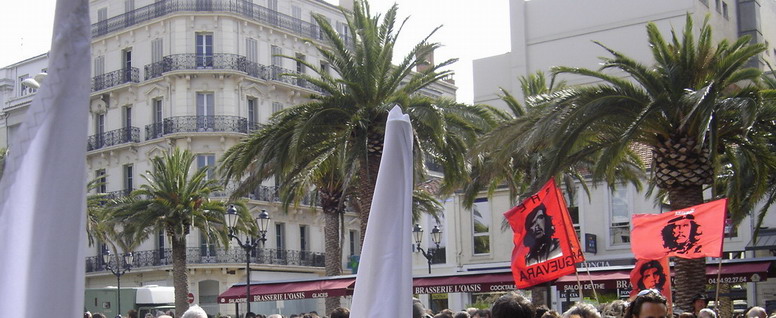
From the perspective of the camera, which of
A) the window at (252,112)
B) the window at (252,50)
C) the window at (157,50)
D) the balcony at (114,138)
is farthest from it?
the balcony at (114,138)

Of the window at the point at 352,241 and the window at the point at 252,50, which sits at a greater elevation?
the window at the point at 252,50

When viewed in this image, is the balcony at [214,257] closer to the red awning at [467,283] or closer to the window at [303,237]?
the window at [303,237]

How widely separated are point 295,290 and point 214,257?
2262 centimetres

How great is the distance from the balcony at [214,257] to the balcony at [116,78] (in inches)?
362

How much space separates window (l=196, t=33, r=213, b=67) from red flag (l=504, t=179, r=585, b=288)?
39.9 m

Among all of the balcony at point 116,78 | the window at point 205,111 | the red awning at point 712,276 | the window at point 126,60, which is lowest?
the red awning at point 712,276

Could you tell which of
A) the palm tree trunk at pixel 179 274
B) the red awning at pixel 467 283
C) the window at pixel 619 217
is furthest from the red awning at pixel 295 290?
the window at pixel 619 217

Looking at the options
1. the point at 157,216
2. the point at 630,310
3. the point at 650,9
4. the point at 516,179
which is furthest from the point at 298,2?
the point at 630,310

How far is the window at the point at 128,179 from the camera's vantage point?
53.6 m

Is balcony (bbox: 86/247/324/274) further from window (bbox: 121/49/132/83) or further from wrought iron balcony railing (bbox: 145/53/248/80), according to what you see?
window (bbox: 121/49/132/83)

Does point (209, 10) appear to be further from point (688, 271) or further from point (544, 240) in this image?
point (544, 240)

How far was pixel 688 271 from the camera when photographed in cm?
1878

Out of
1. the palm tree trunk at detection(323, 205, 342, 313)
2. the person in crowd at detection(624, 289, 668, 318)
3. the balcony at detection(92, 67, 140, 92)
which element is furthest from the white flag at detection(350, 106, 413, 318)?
the balcony at detection(92, 67, 140, 92)

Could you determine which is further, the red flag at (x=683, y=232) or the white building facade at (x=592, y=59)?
the white building facade at (x=592, y=59)
